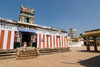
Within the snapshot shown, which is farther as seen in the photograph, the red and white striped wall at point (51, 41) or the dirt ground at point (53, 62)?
the red and white striped wall at point (51, 41)

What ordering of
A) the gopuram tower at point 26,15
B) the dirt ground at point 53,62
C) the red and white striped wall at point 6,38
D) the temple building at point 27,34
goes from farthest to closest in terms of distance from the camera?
the gopuram tower at point 26,15
the temple building at point 27,34
the red and white striped wall at point 6,38
the dirt ground at point 53,62

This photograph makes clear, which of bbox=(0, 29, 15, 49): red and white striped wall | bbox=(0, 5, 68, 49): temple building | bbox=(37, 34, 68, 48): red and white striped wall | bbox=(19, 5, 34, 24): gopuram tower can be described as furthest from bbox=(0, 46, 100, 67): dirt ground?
bbox=(19, 5, 34, 24): gopuram tower

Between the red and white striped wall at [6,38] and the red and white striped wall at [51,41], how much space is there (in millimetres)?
4655

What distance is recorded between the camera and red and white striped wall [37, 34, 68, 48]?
41.0 feet

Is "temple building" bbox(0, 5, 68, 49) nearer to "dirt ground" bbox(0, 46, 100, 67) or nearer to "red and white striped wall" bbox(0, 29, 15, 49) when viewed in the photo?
"red and white striped wall" bbox(0, 29, 15, 49)

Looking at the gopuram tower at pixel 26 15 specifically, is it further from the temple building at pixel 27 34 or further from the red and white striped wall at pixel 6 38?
the red and white striped wall at pixel 6 38

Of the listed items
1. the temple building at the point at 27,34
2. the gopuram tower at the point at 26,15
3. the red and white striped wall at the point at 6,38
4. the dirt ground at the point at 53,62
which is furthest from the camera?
the gopuram tower at the point at 26,15

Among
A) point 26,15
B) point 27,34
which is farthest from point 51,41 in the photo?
point 26,15

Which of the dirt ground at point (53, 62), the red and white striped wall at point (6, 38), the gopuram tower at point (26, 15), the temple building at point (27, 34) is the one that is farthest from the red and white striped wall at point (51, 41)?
the dirt ground at point (53, 62)

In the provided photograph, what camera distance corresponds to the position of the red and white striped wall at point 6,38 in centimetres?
905

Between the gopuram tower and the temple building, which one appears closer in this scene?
the temple building

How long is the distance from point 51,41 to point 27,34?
5.44 meters

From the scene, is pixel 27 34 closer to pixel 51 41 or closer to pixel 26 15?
pixel 26 15

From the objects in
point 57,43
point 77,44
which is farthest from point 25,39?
point 77,44
